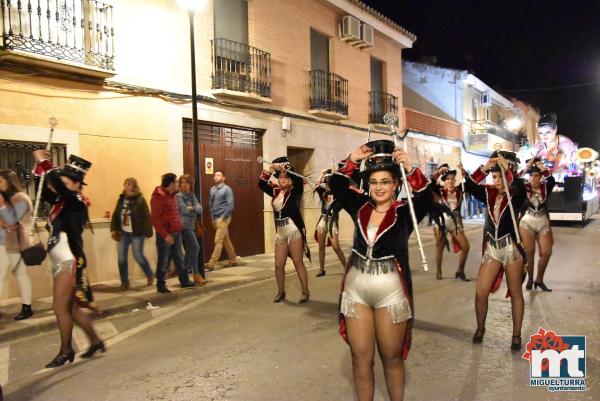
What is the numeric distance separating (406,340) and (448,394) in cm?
98

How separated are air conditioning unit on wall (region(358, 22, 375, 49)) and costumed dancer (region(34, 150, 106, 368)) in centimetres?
1342

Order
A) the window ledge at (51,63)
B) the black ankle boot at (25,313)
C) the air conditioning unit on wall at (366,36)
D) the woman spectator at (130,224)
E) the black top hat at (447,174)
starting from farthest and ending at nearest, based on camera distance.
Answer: the air conditioning unit on wall at (366,36) < the black top hat at (447,174) < the woman spectator at (130,224) < the window ledge at (51,63) < the black ankle boot at (25,313)

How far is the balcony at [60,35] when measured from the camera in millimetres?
7945

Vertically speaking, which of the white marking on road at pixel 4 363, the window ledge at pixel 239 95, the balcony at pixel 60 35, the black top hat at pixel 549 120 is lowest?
the white marking on road at pixel 4 363

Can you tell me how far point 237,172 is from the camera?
Answer: 1239 cm

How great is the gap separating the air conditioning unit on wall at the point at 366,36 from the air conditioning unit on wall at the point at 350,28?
0.32m

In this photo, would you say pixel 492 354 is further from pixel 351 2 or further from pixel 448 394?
pixel 351 2

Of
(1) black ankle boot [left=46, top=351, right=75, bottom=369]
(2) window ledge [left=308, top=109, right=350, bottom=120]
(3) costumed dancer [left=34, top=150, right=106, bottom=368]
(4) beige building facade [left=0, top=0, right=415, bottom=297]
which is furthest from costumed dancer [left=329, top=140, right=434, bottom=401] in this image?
(2) window ledge [left=308, top=109, right=350, bottom=120]

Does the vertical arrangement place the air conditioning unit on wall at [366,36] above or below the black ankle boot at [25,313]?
above

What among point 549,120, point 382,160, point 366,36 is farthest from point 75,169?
point 549,120

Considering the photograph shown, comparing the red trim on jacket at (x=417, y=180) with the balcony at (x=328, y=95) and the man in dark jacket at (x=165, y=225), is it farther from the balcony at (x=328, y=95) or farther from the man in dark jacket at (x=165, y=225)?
the balcony at (x=328, y=95)

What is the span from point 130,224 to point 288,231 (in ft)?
10.2

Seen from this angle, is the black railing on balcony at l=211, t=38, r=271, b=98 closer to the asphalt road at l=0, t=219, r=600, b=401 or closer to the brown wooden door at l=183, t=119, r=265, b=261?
the brown wooden door at l=183, t=119, r=265, b=261

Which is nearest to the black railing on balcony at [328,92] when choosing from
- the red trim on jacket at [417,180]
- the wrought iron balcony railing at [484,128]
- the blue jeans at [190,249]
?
the blue jeans at [190,249]
